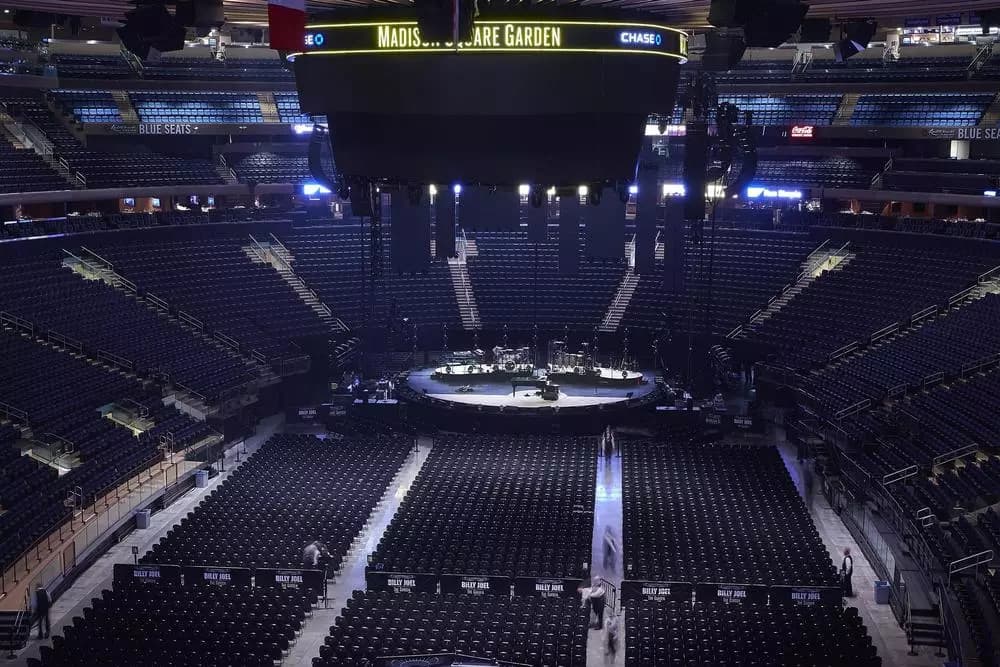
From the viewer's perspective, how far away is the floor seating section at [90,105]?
46125 mm

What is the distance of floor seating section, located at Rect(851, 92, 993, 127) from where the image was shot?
1794 inches

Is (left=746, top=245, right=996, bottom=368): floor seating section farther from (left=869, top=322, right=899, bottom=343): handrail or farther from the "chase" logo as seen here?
the "chase" logo

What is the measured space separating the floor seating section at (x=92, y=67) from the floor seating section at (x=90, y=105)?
40.0 inches

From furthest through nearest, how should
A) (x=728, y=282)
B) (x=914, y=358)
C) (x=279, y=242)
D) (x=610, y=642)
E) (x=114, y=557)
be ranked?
1. (x=279, y=242)
2. (x=728, y=282)
3. (x=914, y=358)
4. (x=114, y=557)
5. (x=610, y=642)

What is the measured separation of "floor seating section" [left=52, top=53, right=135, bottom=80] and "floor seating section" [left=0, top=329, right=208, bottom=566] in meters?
17.4

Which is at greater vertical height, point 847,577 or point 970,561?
point 970,561

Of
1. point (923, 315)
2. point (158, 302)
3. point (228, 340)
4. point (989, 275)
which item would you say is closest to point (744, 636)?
point (923, 315)

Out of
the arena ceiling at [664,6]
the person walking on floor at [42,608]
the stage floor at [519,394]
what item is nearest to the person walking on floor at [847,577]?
the arena ceiling at [664,6]

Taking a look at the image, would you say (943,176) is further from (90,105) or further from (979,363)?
(90,105)

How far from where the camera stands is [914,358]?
34.0 m

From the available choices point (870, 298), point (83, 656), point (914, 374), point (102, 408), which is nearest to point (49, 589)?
point (83, 656)

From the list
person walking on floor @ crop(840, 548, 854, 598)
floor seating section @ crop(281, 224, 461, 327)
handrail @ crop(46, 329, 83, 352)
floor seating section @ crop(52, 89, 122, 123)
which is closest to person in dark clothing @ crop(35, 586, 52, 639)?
handrail @ crop(46, 329, 83, 352)

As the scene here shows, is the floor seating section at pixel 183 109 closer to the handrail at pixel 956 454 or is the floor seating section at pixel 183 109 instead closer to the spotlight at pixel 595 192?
Answer: the spotlight at pixel 595 192

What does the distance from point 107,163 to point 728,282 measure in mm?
24557
